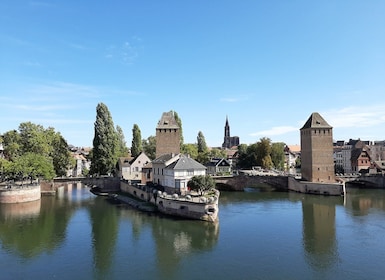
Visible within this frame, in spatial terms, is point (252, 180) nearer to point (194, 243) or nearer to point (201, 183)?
point (201, 183)

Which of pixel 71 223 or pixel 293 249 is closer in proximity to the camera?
pixel 293 249

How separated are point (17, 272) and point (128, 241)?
8993mm

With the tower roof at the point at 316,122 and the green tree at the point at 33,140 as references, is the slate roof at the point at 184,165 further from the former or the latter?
the green tree at the point at 33,140

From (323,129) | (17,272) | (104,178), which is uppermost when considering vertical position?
(323,129)

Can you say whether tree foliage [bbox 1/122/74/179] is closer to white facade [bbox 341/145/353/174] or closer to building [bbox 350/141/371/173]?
building [bbox 350/141/371/173]

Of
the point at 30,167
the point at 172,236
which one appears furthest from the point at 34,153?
the point at 172,236

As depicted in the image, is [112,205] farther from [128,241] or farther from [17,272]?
[17,272]

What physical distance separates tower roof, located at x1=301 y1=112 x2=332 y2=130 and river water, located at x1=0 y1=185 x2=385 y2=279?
17.2m

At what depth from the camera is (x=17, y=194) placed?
44688 millimetres

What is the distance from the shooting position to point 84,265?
70.8 ft

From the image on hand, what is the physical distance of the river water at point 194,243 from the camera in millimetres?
20406

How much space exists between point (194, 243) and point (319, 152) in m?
37.3

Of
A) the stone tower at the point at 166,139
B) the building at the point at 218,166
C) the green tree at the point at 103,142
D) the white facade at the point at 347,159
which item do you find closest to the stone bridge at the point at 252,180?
the stone tower at the point at 166,139

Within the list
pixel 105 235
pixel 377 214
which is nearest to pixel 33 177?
pixel 105 235
